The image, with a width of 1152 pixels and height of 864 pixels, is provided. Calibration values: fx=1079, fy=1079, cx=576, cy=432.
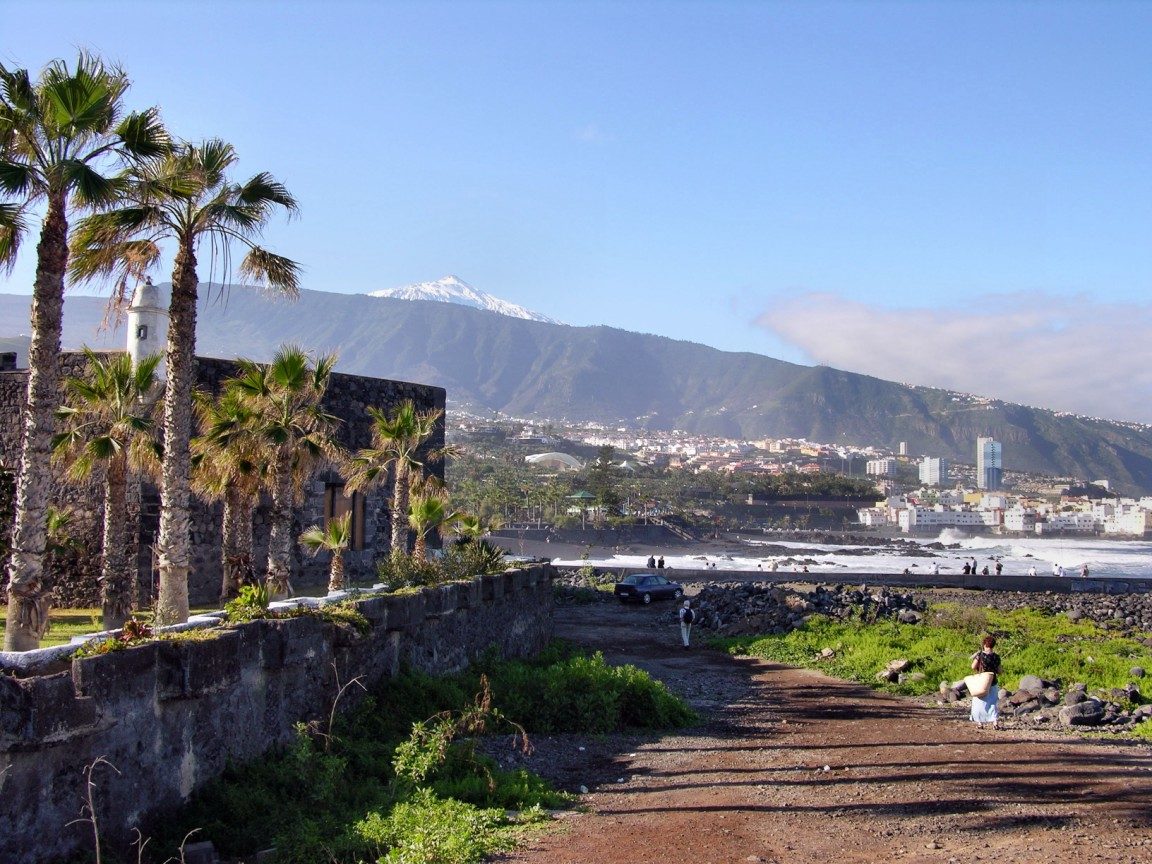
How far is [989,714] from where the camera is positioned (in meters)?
13.5

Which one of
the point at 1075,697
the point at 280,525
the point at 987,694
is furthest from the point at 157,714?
the point at 1075,697

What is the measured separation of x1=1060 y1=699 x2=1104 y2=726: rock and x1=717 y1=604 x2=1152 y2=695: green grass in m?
2.43

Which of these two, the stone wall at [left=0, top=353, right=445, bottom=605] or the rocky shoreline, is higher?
the stone wall at [left=0, top=353, right=445, bottom=605]

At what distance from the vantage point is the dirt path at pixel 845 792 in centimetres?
780

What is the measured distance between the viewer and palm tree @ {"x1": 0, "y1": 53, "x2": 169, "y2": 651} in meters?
10.5

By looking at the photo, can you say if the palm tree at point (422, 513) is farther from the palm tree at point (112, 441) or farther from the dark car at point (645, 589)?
the dark car at point (645, 589)

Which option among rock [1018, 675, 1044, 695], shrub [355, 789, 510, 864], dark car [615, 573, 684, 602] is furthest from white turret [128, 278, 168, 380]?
dark car [615, 573, 684, 602]

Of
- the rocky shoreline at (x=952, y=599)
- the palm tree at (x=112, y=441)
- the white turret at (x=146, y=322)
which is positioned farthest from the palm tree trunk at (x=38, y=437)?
the rocky shoreline at (x=952, y=599)

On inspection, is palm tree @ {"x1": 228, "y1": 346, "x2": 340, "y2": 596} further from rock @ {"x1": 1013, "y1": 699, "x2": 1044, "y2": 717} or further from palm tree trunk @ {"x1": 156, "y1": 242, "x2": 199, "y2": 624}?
rock @ {"x1": 1013, "y1": 699, "x2": 1044, "y2": 717}

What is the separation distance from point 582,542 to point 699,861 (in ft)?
279

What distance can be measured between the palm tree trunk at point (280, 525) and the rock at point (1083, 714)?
35.2ft

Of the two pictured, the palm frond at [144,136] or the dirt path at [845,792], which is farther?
the palm frond at [144,136]

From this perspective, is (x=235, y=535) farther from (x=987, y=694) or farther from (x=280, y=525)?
(x=987, y=694)

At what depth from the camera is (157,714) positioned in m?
7.70
